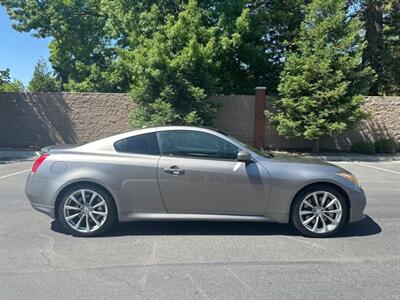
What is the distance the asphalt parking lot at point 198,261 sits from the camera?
160 inches

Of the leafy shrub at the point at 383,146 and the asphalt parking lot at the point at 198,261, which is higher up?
the leafy shrub at the point at 383,146

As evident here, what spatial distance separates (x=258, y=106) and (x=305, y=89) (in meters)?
2.53

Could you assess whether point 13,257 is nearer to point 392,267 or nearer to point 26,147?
point 392,267

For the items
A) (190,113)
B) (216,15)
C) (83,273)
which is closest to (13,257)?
(83,273)

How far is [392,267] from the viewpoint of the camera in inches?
186

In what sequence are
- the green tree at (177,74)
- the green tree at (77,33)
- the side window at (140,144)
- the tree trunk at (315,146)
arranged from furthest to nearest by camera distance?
the green tree at (77,33) < the tree trunk at (315,146) < the green tree at (177,74) < the side window at (140,144)

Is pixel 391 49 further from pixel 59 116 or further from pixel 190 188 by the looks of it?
pixel 190 188

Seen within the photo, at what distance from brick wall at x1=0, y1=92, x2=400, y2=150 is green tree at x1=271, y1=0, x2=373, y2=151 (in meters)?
1.62

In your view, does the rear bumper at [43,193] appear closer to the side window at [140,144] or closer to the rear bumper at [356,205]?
the side window at [140,144]

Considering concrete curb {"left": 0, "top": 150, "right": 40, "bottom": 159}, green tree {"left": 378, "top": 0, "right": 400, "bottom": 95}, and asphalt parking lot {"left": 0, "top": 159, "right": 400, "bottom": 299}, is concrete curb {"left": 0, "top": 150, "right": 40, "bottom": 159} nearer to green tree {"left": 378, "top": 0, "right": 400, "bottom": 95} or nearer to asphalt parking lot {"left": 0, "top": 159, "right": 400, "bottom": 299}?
asphalt parking lot {"left": 0, "top": 159, "right": 400, "bottom": 299}

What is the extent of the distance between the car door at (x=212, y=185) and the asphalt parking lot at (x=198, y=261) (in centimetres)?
42

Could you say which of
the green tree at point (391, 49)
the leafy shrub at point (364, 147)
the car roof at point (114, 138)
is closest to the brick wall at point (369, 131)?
the leafy shrub at point (364, 147)

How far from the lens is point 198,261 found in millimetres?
4840

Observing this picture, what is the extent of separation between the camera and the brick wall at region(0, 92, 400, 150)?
1883 centimetres
